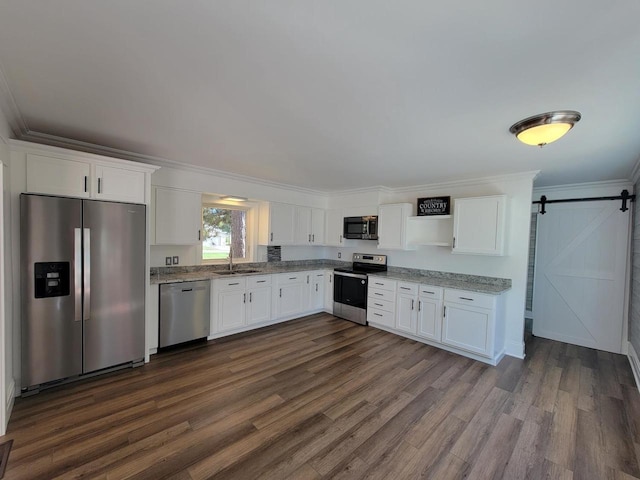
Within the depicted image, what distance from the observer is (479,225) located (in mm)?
3740

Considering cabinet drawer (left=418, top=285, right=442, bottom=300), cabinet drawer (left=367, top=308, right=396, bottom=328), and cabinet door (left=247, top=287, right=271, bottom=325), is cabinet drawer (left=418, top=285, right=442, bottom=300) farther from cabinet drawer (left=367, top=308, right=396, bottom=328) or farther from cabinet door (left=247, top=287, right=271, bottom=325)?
cabinet door (left=247, top=287, right=271, bottom=325)

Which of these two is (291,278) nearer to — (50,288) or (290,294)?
(290,294)

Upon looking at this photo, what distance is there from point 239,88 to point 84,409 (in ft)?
9.42

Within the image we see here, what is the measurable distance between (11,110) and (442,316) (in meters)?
4.90

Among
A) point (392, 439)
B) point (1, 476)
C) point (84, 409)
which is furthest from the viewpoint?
point (84, 409)

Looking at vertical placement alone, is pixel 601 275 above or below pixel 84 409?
above

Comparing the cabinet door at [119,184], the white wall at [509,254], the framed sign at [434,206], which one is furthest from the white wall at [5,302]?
the white wall at [509,254]

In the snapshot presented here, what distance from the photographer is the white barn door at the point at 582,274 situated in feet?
12.5

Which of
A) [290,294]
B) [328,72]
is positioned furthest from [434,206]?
[328,72]

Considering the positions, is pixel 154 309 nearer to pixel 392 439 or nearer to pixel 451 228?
pixel 392 439

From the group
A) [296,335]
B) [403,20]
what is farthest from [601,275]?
[403,20]

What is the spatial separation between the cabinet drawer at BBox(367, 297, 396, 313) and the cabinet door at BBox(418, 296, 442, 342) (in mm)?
445

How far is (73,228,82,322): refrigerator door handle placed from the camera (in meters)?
2.57

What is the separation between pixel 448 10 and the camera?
1.09 meters
